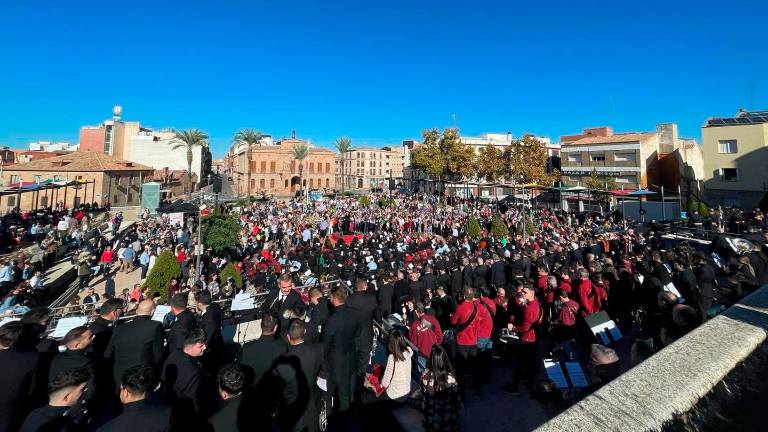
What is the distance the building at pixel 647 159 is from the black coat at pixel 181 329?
41798mm

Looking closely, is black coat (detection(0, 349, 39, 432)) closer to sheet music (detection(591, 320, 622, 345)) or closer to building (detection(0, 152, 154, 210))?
sheet music (detection(591, 320, 622, 345))

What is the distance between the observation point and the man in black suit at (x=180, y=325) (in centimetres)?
432

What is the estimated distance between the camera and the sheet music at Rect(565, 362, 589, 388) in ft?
10.9

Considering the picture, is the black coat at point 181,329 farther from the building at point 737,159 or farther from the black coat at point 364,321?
the building at point 737,159

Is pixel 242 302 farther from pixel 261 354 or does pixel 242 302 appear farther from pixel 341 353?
pixel 261 354

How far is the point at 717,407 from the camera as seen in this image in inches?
77.0

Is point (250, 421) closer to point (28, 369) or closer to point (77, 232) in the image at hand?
point (28, 369)

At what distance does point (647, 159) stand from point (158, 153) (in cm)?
6321

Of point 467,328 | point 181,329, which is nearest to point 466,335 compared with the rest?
point 467,328

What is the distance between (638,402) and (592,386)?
173 cm

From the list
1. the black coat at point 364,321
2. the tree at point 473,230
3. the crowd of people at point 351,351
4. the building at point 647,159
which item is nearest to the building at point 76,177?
the crowd of people at point 351,351

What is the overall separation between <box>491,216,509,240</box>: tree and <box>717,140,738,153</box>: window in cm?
2266

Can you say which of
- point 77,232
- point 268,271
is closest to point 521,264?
point 268,271

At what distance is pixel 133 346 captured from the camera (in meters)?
3.94
